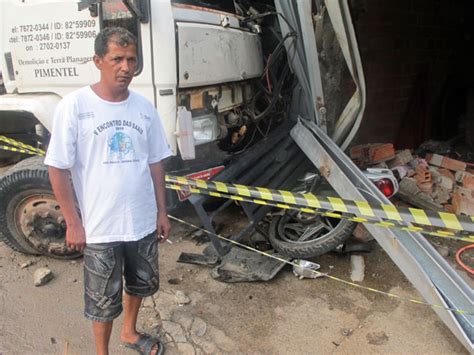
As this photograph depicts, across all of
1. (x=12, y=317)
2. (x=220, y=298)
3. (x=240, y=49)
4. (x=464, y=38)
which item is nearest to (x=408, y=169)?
(x=240, y=49)

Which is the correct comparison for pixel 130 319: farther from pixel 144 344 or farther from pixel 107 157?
pixel 107 157

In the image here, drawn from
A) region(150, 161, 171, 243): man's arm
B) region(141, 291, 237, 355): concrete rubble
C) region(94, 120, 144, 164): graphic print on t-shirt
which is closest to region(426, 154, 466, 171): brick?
region(141, 291, 237, 355): concrete rubble

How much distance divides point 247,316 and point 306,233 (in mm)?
933

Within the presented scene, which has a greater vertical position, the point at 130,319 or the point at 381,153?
the point at 381,153

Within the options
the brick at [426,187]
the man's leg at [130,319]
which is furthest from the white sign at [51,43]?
the brick at [426,187]

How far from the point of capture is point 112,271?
2105mm

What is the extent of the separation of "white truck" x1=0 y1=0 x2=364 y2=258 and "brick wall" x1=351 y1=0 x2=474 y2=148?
5.73ft

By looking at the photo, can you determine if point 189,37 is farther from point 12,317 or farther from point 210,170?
point 12,317

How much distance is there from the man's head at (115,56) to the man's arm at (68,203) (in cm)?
47

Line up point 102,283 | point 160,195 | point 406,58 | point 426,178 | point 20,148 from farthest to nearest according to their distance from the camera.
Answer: point 406,58, point 426,178, point 20,148, point 160,195, point 102,283

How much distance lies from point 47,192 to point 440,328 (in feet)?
9.99

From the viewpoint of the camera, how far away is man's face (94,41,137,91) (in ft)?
6.19

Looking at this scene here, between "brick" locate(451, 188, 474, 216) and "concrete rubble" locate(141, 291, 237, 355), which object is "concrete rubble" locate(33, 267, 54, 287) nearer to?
"concrete rubble" locate(141, 291, 237, 355)

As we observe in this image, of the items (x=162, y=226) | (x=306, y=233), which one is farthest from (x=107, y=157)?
(x=306, y=233)
